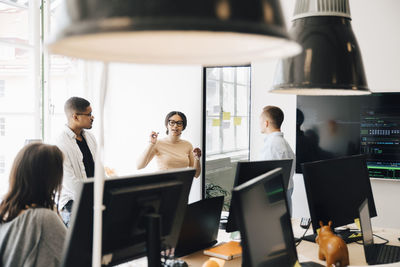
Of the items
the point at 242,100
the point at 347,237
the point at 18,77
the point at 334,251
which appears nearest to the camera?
the point at 334,251

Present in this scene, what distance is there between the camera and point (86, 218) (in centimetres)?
139

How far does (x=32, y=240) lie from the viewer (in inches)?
64.4

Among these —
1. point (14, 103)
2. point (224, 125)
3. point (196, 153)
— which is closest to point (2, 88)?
point (14, 103)

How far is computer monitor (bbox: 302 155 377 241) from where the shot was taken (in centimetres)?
205

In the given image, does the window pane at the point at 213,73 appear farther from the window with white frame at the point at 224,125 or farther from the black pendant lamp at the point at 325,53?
the black pendant lamp at the point at 325,53

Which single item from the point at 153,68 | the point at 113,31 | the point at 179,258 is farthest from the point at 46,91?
the point at 113,31

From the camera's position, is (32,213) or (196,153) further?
(196,153)

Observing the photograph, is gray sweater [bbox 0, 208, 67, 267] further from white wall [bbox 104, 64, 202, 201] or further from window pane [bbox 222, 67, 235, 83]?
window pane [bbox 222, 67, 235, 83]

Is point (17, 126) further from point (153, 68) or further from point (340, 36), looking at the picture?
point (340, 36)

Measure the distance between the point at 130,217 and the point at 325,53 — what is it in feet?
3.11

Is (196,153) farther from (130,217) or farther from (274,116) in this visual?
(130,217)

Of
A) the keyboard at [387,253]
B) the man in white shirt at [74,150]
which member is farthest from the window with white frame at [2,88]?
the keyboard at [387,253]

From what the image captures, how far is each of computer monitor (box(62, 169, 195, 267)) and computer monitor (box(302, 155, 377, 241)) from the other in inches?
29.1

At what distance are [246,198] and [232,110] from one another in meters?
3.37
